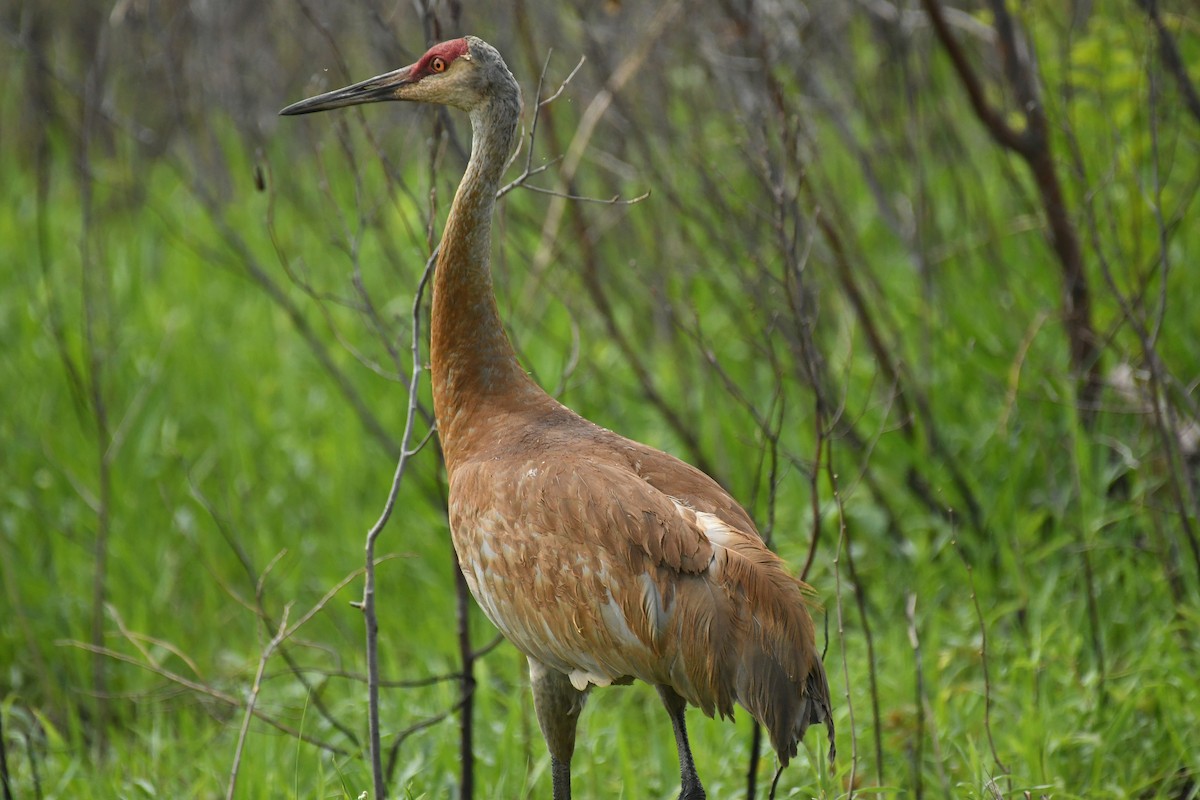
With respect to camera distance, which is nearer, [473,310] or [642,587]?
[642,587]

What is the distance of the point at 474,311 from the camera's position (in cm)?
308

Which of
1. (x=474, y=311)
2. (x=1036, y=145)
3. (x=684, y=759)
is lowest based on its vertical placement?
(x=684, y=759)

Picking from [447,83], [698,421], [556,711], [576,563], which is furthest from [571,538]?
[698,421]

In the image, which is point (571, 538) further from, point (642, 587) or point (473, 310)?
point (473, 310)

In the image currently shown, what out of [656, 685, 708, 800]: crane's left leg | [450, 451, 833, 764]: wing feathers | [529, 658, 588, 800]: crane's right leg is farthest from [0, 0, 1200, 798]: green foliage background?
[529, 658, 588, 800]: crane's right leg

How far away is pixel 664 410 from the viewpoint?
15.0 feet

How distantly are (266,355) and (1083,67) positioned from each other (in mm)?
4503

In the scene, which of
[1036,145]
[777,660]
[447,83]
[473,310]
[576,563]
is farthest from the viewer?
[1036,145]

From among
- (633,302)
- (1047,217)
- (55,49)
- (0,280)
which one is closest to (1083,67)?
(1047,217)

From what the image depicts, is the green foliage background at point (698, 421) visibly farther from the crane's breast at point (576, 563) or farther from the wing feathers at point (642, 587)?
the crane's breast at point (576, 563)

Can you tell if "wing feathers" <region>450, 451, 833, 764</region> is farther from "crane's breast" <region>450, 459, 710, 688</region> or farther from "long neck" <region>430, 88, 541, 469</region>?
"long neck" <region>430, 88, 541, 469</region>

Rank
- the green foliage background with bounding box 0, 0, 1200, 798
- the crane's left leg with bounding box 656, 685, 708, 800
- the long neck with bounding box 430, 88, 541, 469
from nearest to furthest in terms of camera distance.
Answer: the crane's left leg with bounding box 656, 685, 708, 800 < the long neck with bounding box 430, 88, 541, 469 < the green foliage background with bounding box 0, 0, 1200, 798

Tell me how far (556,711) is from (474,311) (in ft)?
3.38

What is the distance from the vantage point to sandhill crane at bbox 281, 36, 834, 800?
2590 mm
